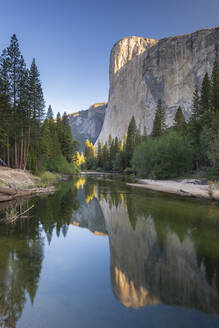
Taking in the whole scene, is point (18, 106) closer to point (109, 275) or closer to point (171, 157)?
point (109, 275)

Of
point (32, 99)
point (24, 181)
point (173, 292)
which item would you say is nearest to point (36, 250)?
point (173, 292)

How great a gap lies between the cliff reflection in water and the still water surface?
21 mm

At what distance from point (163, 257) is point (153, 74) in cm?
9512

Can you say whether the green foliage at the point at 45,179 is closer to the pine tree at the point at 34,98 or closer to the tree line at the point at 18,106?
the tree line at the point at 18,106

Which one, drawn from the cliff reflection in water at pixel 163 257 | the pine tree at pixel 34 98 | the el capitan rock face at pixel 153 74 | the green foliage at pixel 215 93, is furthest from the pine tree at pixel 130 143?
the cliff reflection in water at pixel 163 257

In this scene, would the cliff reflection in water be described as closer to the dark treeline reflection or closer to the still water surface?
the still water surface

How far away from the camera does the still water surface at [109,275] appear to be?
135 inches

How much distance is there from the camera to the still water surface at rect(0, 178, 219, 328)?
3.44 meters

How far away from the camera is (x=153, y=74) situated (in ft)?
289

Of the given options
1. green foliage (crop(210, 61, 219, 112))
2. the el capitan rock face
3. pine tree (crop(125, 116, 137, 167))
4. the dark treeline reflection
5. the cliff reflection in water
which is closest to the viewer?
the dark treeline reflection

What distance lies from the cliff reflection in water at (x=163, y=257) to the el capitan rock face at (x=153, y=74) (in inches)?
2789

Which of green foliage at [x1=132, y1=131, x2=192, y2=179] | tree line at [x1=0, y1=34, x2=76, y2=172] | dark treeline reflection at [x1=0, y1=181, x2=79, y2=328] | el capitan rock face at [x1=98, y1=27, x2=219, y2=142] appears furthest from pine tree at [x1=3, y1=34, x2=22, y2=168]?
el capitan rock face at [x1=98, y1=27, x2=219, y2=142]

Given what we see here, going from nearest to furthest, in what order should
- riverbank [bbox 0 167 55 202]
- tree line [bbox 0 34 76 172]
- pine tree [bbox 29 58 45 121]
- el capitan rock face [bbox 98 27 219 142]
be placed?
1. riverbank [bbox 0 167 55 202]
2. tree line [bbox 0 34 76 172]
3. pine tree [bbox 29 58 45 121]
4. el capitan rock face [bbox 98 27 219 142]

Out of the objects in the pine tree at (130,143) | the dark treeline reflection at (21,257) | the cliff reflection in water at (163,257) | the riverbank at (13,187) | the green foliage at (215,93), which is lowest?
the cliff reflection in water at (163,257)
